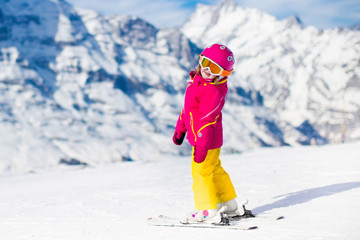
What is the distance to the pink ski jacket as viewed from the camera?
4.01m

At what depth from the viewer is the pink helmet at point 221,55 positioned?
418cm

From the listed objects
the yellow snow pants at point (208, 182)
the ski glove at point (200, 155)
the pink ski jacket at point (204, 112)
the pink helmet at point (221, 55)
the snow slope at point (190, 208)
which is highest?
the pink helmet at point (221, 55)

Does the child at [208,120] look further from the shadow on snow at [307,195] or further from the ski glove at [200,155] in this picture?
the shadow on snow at [307,195]

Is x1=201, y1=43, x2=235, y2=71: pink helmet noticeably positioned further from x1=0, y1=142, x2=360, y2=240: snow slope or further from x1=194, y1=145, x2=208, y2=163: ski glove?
x1=0, y1=142, x2=360, y2=240: snow slope

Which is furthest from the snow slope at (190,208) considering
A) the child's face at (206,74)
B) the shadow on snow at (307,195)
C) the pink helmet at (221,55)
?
the pink helmet at (221,55)

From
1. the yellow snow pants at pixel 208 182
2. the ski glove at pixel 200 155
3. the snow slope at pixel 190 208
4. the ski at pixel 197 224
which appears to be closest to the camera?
the snow slope at pixel 190 208

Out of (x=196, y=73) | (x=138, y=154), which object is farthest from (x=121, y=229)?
(x=138, y=154)

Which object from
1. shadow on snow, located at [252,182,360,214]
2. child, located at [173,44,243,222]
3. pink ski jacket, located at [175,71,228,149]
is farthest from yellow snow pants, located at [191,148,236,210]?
shadow on snow, located at [252,182,360,214]

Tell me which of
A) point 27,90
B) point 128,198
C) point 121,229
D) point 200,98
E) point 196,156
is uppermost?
point 200,98

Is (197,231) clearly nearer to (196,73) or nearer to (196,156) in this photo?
(196,156)

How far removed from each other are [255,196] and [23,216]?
10.6ft

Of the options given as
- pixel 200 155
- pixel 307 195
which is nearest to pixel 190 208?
pixel 200 155

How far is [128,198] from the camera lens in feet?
20.3

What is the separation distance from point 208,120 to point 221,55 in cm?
75
